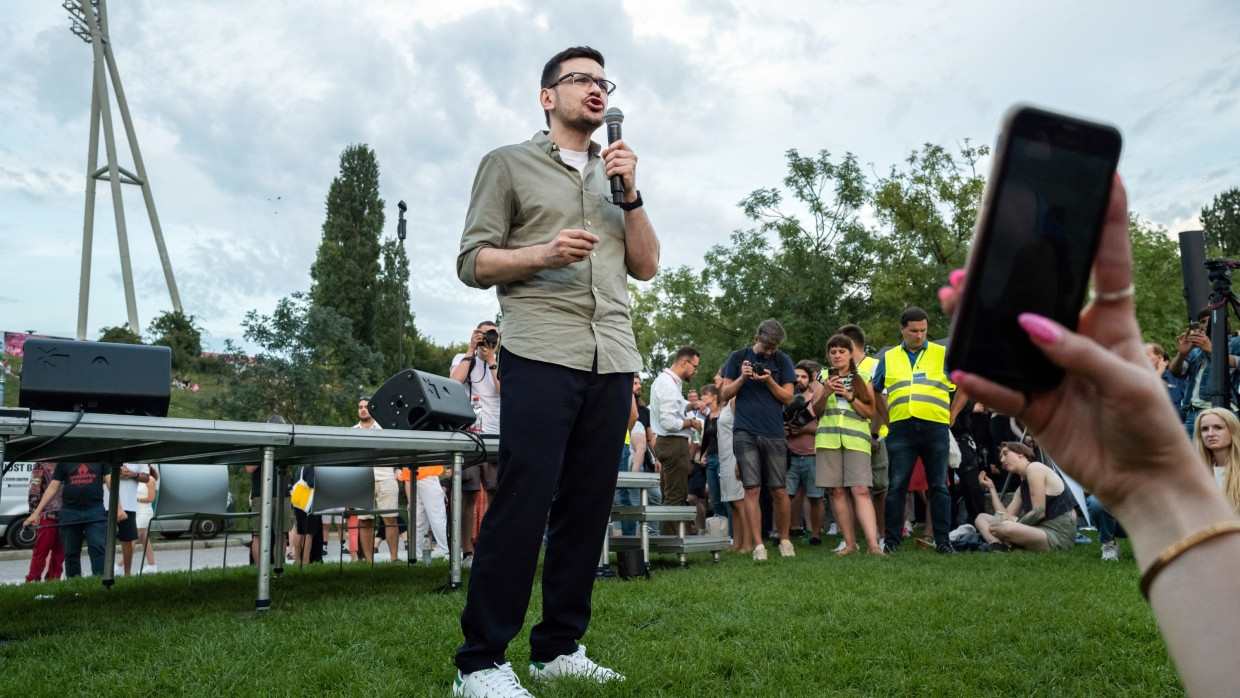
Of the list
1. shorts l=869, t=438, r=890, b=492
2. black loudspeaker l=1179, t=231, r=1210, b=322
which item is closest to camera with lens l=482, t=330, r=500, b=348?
shorts l=869, t=438, r=890, b=492

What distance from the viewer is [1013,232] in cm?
93

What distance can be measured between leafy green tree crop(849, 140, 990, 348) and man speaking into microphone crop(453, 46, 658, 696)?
85.8 feet

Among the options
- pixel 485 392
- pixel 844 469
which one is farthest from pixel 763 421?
pixel 485 392

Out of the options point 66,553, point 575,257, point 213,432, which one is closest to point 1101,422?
point 575,257

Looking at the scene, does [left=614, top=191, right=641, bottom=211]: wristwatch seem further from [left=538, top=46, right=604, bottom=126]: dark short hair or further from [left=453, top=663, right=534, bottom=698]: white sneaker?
[left=453, top=663, right=534, bottom=698]: white sneaker

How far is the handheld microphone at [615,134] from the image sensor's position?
3.28 metres

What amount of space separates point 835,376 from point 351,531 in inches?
298

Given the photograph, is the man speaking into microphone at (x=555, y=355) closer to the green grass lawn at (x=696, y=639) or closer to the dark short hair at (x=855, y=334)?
the green grass lawn at (x=696, y=639)

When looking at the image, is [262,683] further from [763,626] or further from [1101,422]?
[1101,422]

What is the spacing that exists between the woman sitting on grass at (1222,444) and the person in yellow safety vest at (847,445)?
300cm

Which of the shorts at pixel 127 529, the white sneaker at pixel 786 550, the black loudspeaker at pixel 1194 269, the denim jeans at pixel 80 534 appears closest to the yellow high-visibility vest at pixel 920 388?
the white sneaker at pixel 786 550

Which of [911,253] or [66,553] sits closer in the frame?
[66,553]

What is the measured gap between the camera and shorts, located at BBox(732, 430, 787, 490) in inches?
335

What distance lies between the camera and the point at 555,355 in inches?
125
